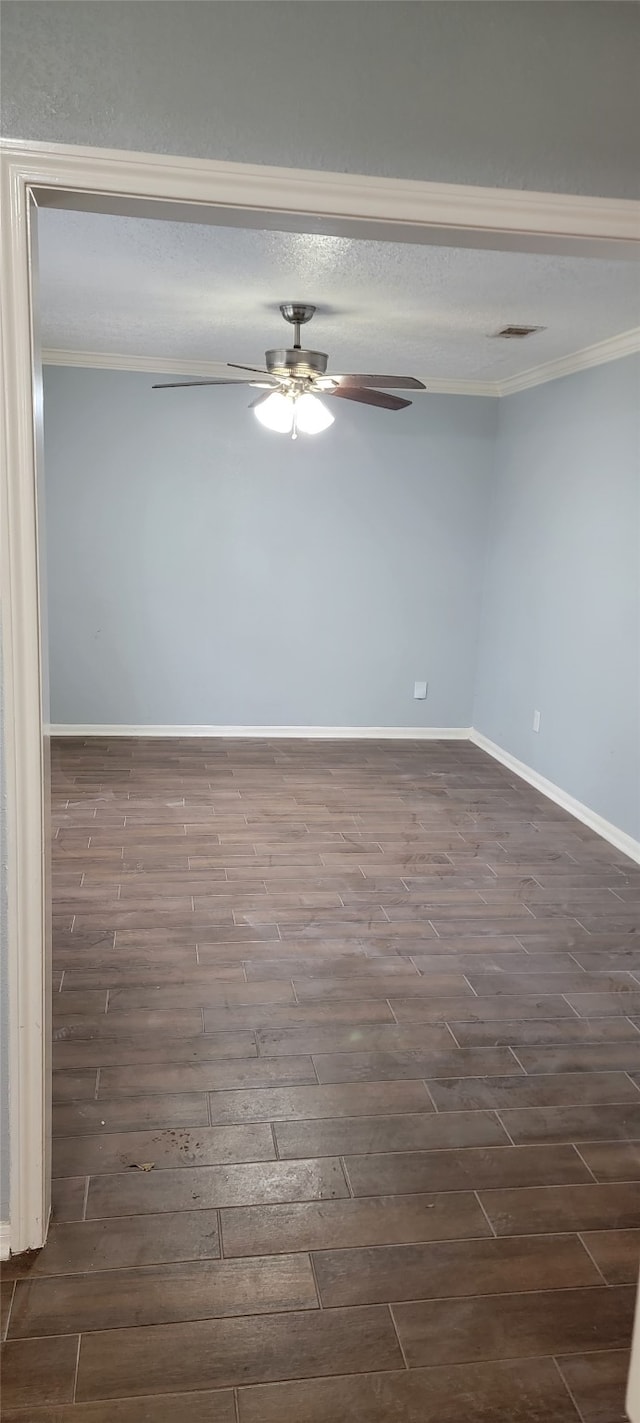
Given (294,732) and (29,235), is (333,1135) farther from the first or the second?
(294,732)

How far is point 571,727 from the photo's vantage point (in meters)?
5.20

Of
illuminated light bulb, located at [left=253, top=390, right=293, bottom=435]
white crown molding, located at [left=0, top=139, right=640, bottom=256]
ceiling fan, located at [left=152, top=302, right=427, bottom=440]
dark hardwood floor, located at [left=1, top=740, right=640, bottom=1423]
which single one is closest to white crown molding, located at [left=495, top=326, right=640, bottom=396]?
ceiling fan, located at [left=152, top=302, right=427, bottom=440]

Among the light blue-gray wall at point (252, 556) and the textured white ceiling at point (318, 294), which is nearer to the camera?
the textured white ceiling at point (318, 294)

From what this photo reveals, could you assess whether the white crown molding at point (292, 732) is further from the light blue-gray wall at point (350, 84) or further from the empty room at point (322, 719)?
the light blue-gray wall at point (350, 84)

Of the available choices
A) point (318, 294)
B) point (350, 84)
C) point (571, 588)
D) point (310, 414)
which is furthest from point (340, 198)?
point (571, 588)

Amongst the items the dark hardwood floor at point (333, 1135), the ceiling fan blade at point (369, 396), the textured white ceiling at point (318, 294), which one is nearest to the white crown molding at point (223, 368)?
the textured white ceiling at point (318, 294)

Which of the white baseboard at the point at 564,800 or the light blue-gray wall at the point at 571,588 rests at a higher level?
the light blue-gray wall at the point at 571,588

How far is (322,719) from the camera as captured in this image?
A: 258 inches

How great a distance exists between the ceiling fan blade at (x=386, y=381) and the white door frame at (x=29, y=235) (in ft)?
6.01

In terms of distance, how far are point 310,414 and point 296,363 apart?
312 millimetres

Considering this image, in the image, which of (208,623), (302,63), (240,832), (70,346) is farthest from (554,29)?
(208,623)

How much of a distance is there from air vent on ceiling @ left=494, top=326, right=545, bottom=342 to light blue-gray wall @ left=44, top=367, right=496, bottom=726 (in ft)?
5.46

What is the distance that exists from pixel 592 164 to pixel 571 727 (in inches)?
145

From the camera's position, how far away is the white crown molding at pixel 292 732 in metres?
6.27
